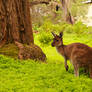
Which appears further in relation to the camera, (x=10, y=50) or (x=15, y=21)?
(x=15, y=21)

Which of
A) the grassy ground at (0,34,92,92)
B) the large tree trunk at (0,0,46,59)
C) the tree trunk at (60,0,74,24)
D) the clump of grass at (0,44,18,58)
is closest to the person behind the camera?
the grassy ground at (0,34,92,92)

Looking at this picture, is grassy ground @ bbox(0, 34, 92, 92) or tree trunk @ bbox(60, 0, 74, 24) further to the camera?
tree trunk @ bbox(60, 0, 74, 24)

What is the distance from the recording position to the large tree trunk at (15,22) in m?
9.01

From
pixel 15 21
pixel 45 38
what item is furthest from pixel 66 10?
pixel 15 21

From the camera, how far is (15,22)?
30.1 feet

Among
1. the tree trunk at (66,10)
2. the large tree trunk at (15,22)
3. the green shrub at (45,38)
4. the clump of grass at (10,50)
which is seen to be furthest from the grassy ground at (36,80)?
the tree trunk at (66,10)

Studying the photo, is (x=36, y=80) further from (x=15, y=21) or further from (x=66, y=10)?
(x=66, y=10)

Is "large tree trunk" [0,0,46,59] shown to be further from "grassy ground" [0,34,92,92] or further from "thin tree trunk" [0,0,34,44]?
"grassy ground" [0,34,92,92]

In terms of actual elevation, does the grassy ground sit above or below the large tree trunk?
below

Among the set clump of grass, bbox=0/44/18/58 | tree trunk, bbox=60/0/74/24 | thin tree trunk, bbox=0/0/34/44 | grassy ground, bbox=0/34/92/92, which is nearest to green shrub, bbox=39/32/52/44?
thin tree trunk, bbox=0/0/34/44

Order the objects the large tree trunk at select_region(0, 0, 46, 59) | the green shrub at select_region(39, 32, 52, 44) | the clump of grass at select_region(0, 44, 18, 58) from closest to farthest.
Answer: the clump of grass at select_region(0, 44, 18, 58), the large tree trunk at select_region(0, 0, 46, 59), the green shrub at select_region(39, 32, 52, 44)

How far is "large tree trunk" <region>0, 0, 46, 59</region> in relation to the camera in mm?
9008

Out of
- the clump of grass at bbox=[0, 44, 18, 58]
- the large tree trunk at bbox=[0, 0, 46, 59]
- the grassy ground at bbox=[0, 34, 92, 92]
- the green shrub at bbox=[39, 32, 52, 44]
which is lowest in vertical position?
the grassy ground at bbox=[0, 34, 92, 92]

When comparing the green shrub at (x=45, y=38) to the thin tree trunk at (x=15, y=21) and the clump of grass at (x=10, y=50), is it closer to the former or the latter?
the thin tree trunk at (x=15, y=21)
